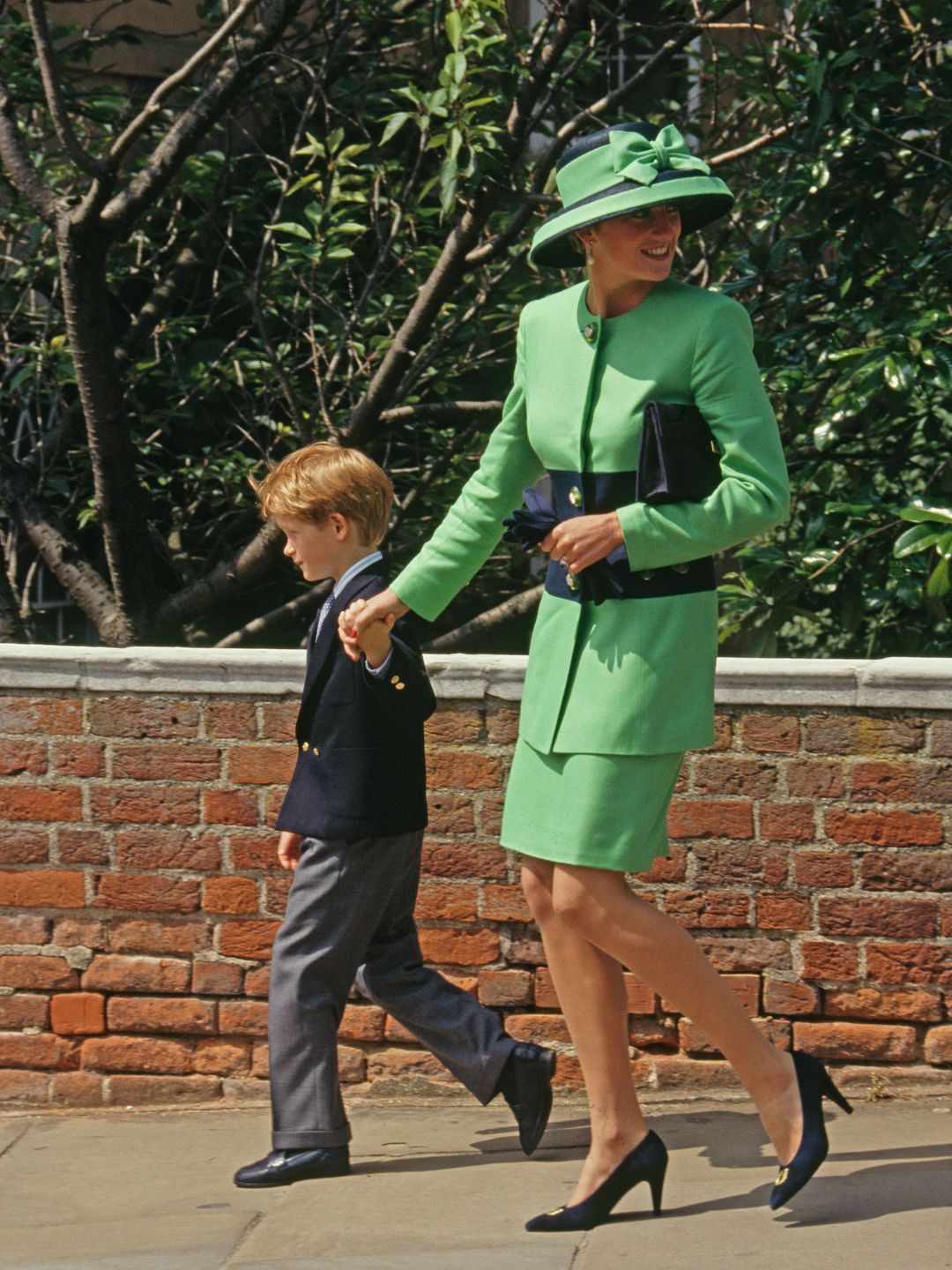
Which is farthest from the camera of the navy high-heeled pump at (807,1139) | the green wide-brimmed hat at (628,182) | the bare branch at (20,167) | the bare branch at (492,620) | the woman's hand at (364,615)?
the bare branch at (492,620)

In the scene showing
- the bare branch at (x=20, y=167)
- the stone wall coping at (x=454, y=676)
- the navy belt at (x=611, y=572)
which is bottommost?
the stone wall coping at (x=454, y=676)

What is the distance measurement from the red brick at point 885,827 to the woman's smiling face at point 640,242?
4.93 ft

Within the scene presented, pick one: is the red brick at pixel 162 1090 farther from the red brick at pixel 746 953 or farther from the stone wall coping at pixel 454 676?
the red brick at pixel 746 953

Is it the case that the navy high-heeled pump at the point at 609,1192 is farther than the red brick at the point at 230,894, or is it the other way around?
the red brick at the point at 230,894

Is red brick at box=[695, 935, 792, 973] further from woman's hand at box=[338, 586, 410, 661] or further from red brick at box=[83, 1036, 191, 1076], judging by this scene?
red brick at box=[83, 1036, 191, 1076]

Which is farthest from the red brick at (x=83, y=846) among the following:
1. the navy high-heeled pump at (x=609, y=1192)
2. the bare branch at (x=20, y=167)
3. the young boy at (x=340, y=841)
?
the bare branch at (x=20, y=167)

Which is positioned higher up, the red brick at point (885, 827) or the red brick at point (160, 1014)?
the red brick at point (885, 827)

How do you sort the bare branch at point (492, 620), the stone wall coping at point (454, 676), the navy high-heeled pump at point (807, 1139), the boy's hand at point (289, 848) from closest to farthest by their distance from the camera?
the navy high-heeled pump at point (807, 1139), the boy's hand at point (289, 848), the stone wall coping at point (454, 676), the bare branch at point (492, 620)

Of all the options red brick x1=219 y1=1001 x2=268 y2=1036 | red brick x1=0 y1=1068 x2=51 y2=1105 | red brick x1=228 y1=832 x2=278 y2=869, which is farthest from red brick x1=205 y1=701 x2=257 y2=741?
red brick x1=0 y1=1068 x2=51 y2=1105

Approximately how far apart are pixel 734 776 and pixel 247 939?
1.31m

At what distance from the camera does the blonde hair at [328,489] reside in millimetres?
3762

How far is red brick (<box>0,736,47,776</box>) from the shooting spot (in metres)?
4.44

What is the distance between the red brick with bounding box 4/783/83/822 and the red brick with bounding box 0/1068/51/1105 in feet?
2.25

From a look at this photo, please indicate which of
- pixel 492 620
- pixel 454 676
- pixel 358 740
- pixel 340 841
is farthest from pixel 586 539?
pixel 492 620
